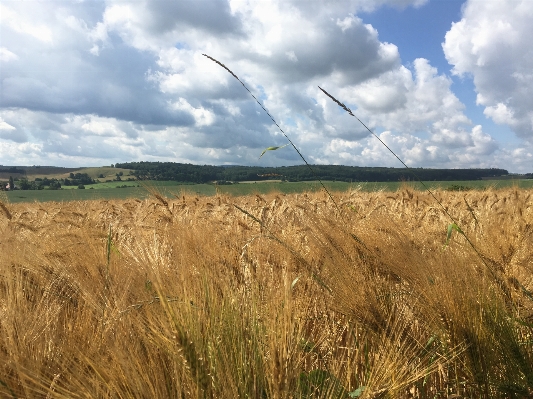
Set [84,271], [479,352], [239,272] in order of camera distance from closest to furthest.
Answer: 1. [479,352]
2. [84,271]
3. [239,272]

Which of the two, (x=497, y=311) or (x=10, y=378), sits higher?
(x=497, y=311)

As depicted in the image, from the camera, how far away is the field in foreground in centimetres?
104

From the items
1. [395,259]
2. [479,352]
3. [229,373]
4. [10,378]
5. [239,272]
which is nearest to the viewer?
[229,373]

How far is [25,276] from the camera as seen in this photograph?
6.61 ft

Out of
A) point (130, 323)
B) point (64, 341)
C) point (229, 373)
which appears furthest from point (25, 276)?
point (229, 373)

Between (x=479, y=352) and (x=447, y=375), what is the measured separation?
0.20 metres

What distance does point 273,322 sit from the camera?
3.48ft

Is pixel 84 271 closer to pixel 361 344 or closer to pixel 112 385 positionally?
pixel 112 385

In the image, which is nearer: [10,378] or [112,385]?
[112,385]

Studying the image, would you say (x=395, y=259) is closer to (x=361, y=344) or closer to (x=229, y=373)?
(x=361, y=344)

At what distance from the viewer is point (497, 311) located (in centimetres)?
152

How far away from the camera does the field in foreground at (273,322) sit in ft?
3.42

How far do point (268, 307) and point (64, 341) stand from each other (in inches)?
27.7

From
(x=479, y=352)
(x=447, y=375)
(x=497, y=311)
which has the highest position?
(x=497, y=311)
